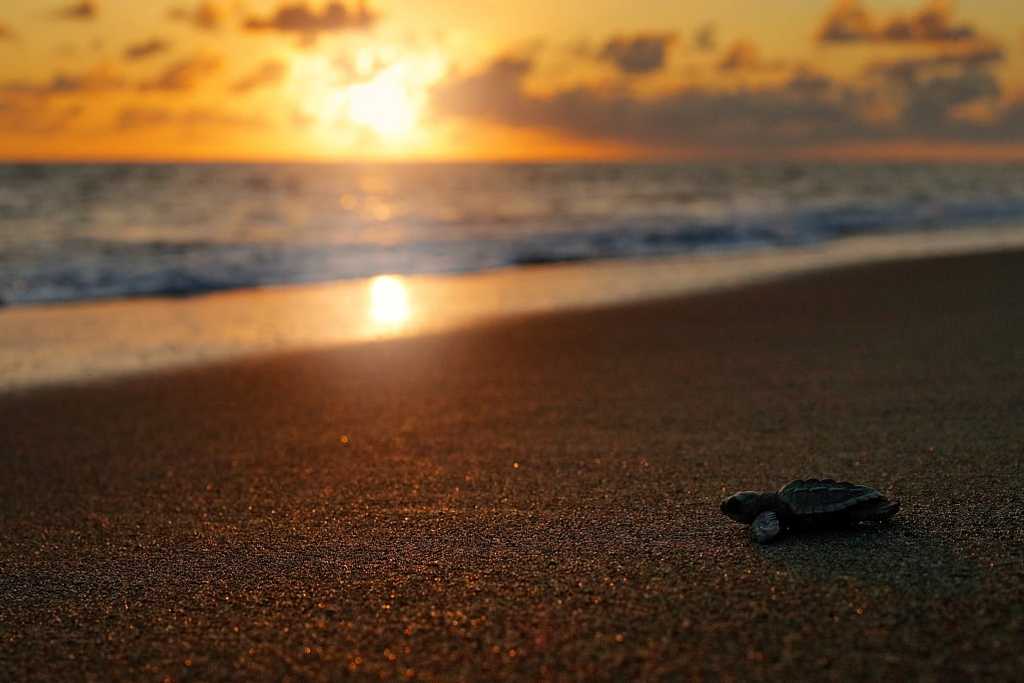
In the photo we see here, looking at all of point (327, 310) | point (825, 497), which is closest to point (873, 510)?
point (825, 497)

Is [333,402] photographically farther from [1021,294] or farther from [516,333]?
[1021,294]

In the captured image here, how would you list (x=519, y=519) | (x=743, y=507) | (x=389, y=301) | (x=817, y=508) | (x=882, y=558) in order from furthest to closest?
(x=389, y=301), (x=519, y=519), (x=743, y=507), (x=817, y=508), (x=882, y=558)

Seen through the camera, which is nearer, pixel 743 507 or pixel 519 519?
pixel 743 507

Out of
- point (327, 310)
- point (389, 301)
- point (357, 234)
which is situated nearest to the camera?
point (327, 310)

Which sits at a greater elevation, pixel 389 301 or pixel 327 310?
pixel 327 310

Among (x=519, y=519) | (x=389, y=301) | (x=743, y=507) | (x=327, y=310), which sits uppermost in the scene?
(x=743, y=507)

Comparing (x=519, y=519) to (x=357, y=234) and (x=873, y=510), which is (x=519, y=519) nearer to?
(x=873, y=510)

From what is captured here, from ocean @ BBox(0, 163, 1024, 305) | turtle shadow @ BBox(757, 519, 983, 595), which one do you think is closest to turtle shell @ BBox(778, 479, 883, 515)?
turtle shadow @ BBox(757, 519, 983, 595)
